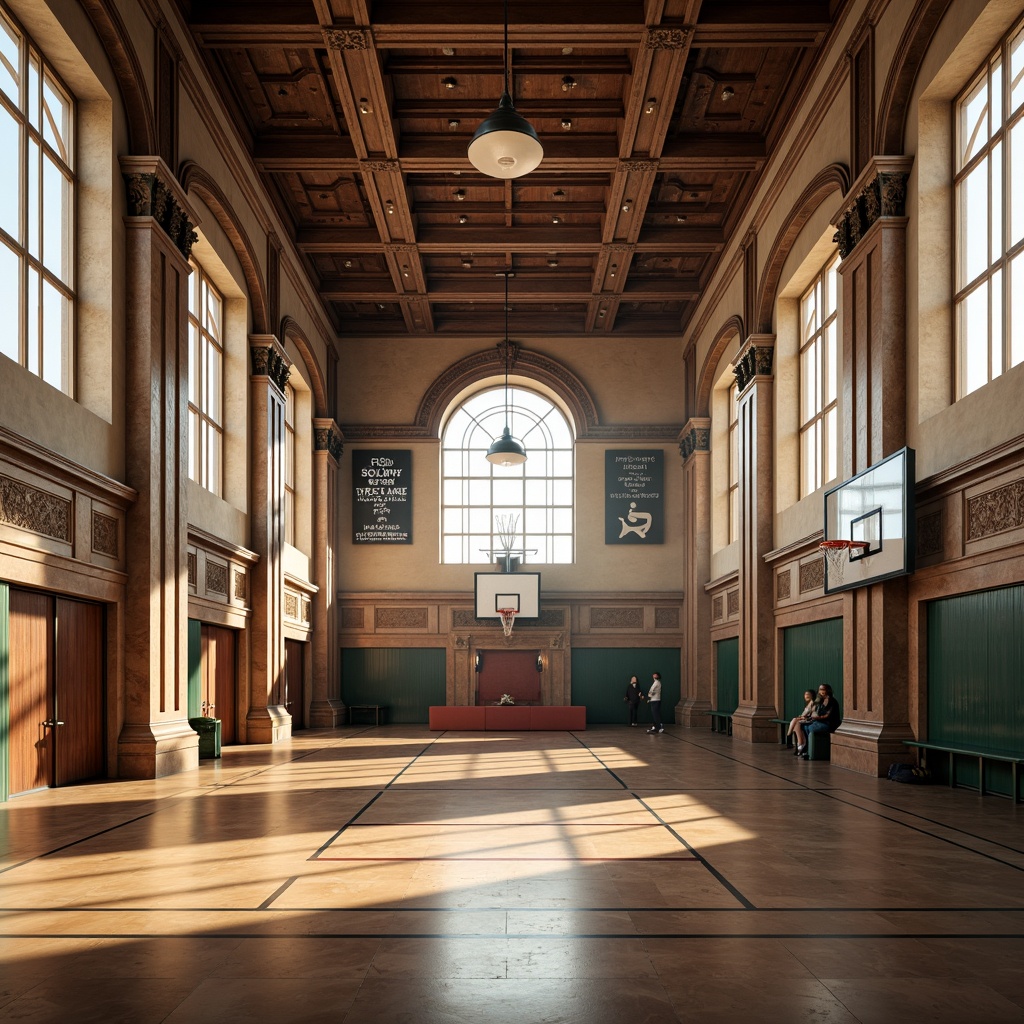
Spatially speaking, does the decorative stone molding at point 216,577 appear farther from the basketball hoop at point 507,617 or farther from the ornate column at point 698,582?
the ornate column at point 698,582

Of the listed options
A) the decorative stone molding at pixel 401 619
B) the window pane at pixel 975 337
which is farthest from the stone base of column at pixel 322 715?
the window pane at pixel 975 337

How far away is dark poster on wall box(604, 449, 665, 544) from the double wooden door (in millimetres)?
15895

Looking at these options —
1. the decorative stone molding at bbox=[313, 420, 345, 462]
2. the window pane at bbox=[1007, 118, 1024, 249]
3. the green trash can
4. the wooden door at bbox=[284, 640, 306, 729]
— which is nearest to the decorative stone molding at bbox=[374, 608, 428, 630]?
the wooden door at bbox=[284, 640, 306, 729]

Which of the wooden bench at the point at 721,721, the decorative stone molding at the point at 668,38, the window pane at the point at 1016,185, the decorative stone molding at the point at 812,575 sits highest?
the decorative stone molding at the point at 668,38

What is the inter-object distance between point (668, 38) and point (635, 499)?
13.6 meters

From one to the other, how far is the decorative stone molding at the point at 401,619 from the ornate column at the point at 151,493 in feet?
41.6

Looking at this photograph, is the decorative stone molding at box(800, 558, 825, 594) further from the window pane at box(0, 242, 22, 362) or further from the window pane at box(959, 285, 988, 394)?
the window pane at box(0, 242, 22, 362)

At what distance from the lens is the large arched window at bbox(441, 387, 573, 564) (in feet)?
88.0

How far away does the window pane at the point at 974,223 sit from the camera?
11.2 meters

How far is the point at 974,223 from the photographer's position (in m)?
11.5

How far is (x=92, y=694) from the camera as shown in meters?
11.9

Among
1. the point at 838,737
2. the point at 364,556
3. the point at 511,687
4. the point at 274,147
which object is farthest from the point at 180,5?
the point at 511,687

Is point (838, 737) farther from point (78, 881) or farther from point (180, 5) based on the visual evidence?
point (180, 5)

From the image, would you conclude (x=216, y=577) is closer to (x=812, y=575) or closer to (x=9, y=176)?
(x=9, y=176)
